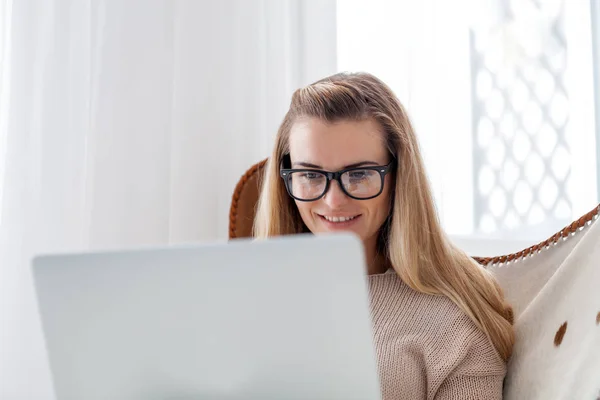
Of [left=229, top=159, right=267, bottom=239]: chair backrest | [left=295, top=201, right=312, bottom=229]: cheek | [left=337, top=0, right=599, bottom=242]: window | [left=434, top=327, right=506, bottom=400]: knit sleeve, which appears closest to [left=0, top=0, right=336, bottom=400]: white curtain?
[left=229, top=159, right=267, bottom=239]: chair backrest

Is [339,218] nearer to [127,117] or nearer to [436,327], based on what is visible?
[436,327]

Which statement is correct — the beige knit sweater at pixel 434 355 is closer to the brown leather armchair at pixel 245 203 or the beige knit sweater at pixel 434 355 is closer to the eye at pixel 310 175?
the eye at pixel 310 175

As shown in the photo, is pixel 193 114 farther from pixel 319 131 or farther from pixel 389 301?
pixel 389 301

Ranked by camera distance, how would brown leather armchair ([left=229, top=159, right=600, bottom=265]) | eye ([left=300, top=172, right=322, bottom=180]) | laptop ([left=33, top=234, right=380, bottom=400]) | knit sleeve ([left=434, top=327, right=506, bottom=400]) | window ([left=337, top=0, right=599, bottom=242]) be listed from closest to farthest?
laptop ([left=33, top=234, right=380, bottom=400]) → knit sleeve ([left=434, top=327, right=506, bottom=400]) → eye ([left=300, top=172, right=322, bottom=180]) → brown leather armchair ([left=229, top=159, right=600, bottom=265]) → window ([left=337, top=0, right=599, bottom=242])

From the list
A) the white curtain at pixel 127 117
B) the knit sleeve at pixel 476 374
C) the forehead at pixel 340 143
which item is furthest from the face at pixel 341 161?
the white curtain at pixel 127 117

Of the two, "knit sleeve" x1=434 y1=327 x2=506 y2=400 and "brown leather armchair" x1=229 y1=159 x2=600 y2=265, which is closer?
"knit sleeve" x1=434 y1=327 x2=506 y2=400

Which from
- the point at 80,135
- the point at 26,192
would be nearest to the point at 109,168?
the point at 80,135

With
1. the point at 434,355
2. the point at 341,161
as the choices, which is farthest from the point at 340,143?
the point at 434,355

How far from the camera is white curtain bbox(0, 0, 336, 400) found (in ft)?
4.14

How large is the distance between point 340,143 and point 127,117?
525mm

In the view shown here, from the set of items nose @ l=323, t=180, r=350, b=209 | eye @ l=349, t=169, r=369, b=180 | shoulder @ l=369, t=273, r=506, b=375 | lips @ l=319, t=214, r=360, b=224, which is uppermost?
eye @ l=349, t=169, r=369, b=180

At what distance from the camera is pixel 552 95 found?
2250 millimetres

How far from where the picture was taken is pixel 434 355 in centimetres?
115

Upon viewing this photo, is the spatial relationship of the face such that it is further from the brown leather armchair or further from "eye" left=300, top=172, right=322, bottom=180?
the brown leather armchair
